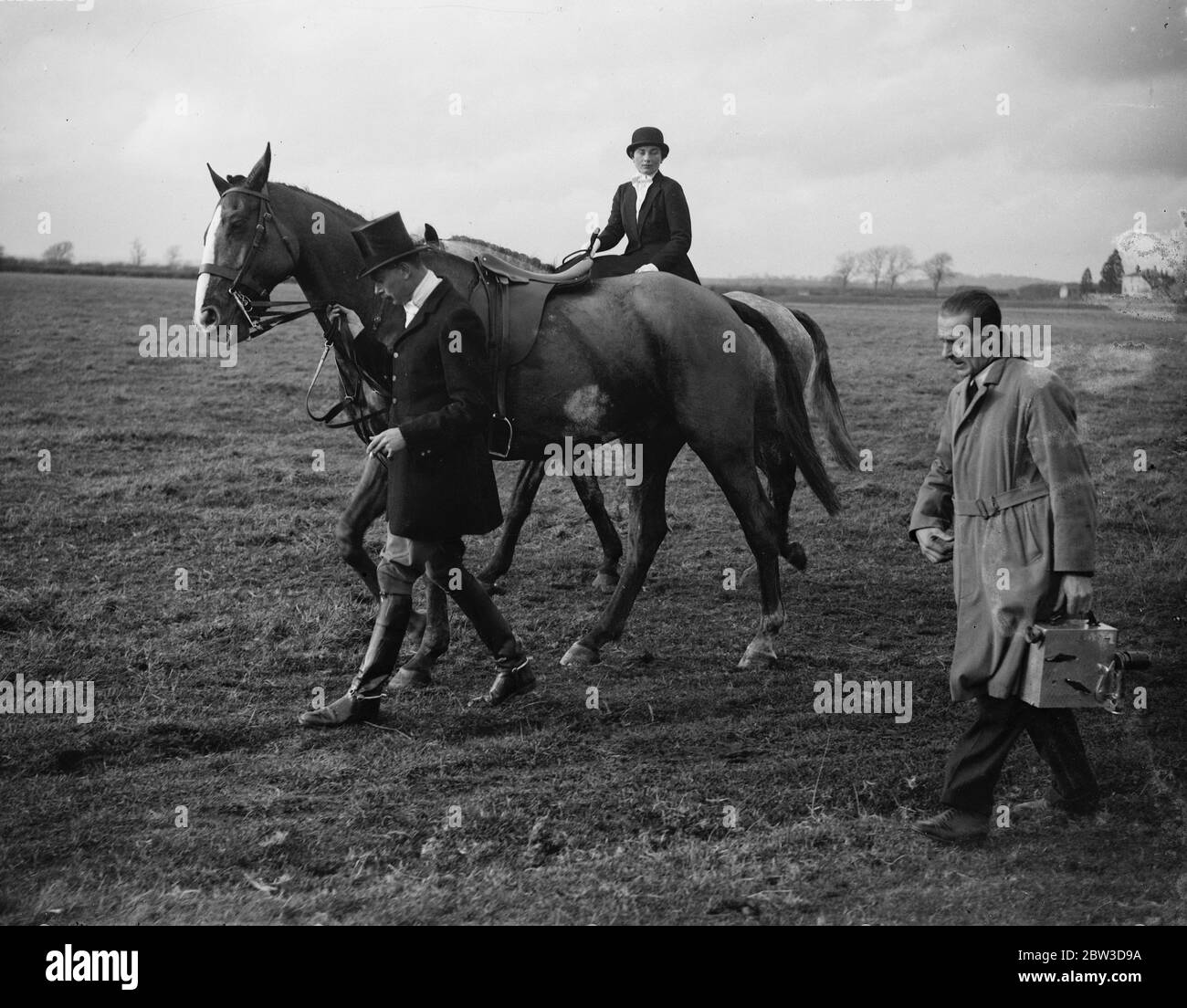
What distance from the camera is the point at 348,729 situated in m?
5.39

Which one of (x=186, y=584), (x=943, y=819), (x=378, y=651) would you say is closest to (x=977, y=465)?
(x=943, y=819)

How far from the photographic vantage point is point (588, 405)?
630 cm

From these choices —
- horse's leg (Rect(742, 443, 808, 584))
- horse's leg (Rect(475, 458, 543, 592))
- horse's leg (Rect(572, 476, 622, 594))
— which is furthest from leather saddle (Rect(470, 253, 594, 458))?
horse's leg (Rect(742, 443, 808, 584))

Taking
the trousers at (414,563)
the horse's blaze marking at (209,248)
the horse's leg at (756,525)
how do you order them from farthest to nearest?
the horse's leg at (756,525) < the horse's blaze marking at (209,248) < the trousers at (414,563)

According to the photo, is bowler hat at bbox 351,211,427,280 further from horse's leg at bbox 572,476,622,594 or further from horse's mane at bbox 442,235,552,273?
horse's leg at bbox 572,476,622,594

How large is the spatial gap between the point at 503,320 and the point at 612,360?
2.06 ft

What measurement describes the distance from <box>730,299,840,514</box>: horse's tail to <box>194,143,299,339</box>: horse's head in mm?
2871

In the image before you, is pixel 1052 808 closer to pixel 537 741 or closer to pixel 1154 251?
pixel 537 741

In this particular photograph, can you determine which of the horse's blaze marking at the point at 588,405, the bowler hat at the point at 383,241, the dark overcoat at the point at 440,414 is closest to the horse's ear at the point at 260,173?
the bowler hat at the point at 383,241

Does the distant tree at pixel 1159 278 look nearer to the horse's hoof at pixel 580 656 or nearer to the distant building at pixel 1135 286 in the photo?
Result: the distant building at pixel 1135 286

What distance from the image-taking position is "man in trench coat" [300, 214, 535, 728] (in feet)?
16.9

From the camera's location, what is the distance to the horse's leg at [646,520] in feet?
21.6

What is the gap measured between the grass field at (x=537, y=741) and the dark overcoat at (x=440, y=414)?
3.33ft
